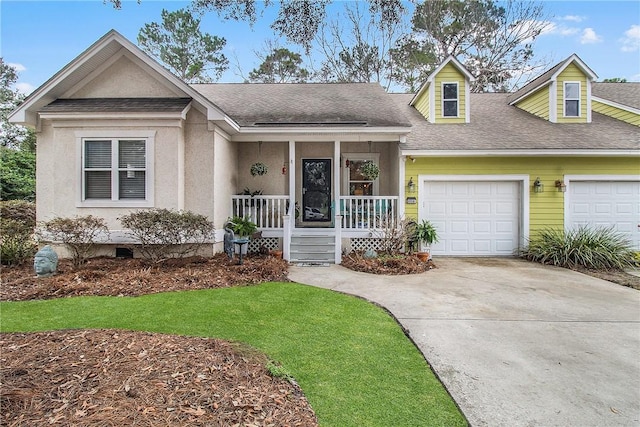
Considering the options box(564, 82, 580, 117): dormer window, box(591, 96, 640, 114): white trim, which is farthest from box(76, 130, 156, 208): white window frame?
box(591, 96, 640, 114): white trim

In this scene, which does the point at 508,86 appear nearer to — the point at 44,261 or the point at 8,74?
the point at 44,261

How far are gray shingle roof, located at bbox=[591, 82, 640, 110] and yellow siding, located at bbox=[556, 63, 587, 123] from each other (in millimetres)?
1624

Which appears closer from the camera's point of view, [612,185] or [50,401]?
[50,401]

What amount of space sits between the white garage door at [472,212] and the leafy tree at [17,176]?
16.9m

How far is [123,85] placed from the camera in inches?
334

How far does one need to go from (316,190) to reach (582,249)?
7.62 meters

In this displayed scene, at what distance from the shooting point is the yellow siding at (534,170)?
10.0 metres

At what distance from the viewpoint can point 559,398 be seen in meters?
2.96

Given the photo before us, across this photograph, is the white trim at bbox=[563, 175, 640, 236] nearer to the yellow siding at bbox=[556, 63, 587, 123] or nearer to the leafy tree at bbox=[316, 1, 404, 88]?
the yellow siding at bbox=[556, 63, 587, 123]

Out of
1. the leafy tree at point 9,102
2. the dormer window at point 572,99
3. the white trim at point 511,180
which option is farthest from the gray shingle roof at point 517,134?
the leafy tree at point 9,102

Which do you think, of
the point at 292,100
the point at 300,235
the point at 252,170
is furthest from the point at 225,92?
the point at 300,235

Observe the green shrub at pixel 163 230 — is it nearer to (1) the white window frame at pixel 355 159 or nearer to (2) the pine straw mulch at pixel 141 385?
(2) the pine straw mulch at pixel 141 385

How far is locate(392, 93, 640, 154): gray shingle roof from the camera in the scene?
987 centimetres

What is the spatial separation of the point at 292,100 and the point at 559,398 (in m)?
10.6
